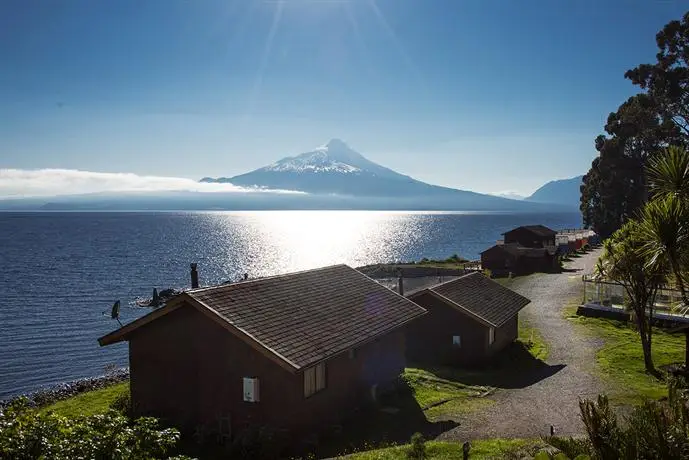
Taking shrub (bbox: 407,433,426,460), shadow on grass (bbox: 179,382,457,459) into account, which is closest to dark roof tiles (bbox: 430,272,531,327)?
shadow on grass (bbox: 179,382,457,459)

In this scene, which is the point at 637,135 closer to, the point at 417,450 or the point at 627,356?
the point at 627,356

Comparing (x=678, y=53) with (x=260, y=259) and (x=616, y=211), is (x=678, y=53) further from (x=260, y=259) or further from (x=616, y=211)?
(x=260, y=259)

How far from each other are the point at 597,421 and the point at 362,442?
408 inches

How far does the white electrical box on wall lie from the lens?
62.1 feet

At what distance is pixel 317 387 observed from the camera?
20281mm

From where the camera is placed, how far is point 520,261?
7344 cm

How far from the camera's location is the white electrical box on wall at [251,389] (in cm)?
1894

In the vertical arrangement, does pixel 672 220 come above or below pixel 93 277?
above

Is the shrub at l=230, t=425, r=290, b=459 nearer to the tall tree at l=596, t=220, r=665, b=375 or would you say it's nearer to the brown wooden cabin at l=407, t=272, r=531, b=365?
the brown wooden cabin at l=407, t=272, r=531, b=365

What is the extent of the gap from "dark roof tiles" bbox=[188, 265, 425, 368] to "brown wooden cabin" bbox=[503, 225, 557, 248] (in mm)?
63233

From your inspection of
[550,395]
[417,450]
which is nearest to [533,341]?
[550,395]

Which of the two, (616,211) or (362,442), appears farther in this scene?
(616,211)

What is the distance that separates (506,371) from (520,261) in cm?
4550

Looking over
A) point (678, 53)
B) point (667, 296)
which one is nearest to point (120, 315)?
point (667, 296)
